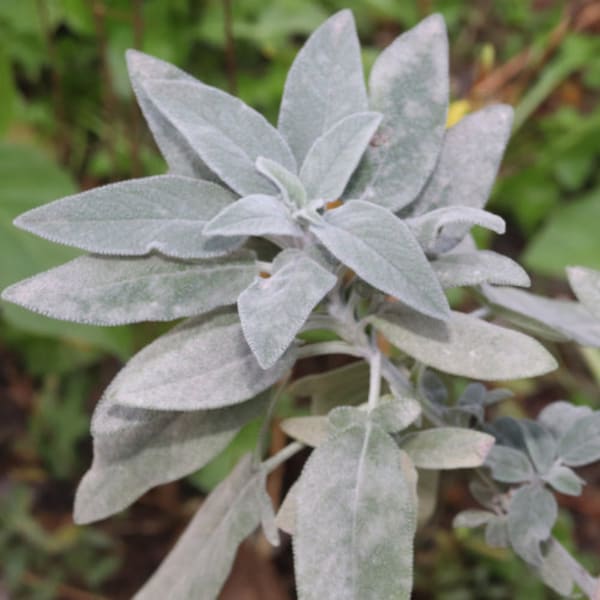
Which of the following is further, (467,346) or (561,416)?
(561,416)

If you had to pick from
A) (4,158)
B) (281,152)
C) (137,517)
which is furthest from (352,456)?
(137,517)

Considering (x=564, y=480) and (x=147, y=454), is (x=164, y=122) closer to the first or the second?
(x=147, y=454)

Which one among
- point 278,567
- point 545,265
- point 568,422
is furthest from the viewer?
point 545,265

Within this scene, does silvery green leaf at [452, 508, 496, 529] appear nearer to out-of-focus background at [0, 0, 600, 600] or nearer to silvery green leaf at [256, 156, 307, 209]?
silvery green leaf at [256, 156, 307, 209]

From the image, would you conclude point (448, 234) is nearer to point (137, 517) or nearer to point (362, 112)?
point (362, 112)

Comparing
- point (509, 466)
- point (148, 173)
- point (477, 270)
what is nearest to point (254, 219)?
point (477, 270)

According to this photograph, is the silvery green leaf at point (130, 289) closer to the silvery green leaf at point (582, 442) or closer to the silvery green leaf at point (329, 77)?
the silvery green leaf at point (329, 77)

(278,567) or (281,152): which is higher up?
(281,152)

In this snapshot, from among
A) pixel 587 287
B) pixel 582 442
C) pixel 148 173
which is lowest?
pixel 148 173
